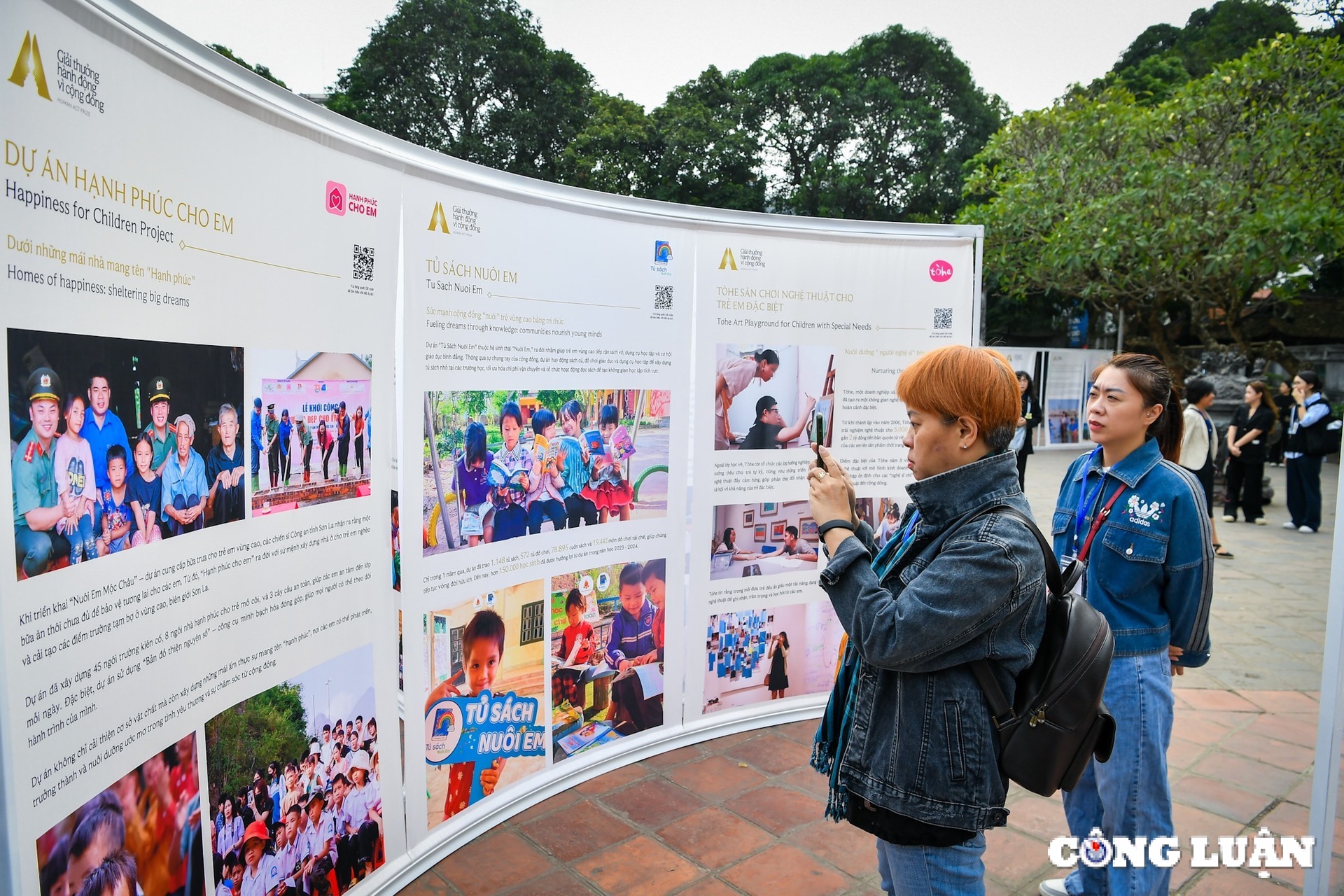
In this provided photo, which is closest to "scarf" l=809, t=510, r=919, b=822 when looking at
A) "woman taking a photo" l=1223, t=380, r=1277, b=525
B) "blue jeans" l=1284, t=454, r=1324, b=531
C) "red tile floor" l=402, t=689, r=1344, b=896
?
"red tile floor" l=402, t=689, r=1344, b=896

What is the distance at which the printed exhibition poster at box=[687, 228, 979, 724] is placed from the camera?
3.66 m

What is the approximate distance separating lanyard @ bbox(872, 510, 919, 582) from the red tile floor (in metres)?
1.52

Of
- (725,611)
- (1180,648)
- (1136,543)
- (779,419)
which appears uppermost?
(779,419)

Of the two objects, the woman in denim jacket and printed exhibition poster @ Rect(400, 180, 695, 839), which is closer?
the woman in denim jacket

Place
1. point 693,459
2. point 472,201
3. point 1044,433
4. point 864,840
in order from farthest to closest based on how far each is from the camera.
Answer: point 1044,433
point 693,459
point 864,840
point 472,201

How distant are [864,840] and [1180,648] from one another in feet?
4.38

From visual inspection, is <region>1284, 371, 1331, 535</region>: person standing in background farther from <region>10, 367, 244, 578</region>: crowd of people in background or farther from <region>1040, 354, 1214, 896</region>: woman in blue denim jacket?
<region>10, 367, 244, 578</region>: crowd of people in background

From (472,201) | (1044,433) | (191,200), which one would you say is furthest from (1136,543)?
(1044,433)

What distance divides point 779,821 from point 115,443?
8.59 feet

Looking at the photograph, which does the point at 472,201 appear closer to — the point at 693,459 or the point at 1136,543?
the point at 693,459

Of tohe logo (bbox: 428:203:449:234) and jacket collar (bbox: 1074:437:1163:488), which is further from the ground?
tohe logo (bbox: 428:203:449:234)

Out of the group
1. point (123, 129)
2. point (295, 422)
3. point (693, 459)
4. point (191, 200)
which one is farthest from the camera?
point (693, 459)

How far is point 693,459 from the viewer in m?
3.61

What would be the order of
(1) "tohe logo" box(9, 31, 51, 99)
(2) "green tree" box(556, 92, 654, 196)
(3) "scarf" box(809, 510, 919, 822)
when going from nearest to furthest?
(1) "tohe logo" box(9, 31, 51, 99) → (3) "scarf" box(809, 510, 919, 822) → (2) "green tree" box(556, 92, 654, 196)
